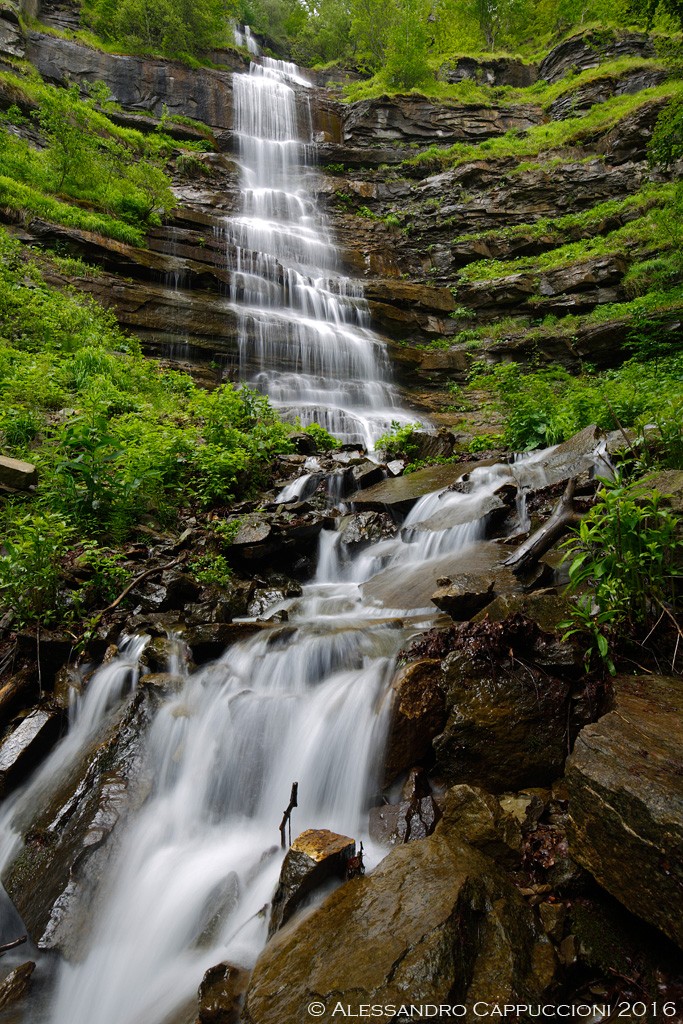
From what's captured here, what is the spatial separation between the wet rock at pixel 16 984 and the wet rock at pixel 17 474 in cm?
451

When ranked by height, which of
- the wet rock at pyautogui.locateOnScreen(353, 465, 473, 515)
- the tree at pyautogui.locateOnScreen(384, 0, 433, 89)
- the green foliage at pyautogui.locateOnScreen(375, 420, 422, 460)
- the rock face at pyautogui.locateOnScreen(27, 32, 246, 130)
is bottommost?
the wet rock at pyautogui.locateOnScreen(353, 465, 473, 515)

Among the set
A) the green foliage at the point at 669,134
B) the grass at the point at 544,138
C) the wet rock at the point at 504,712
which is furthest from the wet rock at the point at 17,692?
the grass at the point at 544,138

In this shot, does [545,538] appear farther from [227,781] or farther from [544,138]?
[544,138]

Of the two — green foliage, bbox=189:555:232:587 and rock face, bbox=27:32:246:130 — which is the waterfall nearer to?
green foliage, bbox=189:555:232:587

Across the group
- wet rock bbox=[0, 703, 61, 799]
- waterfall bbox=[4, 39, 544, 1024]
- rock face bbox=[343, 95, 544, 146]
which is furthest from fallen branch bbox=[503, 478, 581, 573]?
rock face bbox=[343, 95, 544, 146]

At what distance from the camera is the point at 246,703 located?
387 centimetres

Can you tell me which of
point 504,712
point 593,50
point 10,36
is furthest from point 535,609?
point 593,50

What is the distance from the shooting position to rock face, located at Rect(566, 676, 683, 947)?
1.72 metres

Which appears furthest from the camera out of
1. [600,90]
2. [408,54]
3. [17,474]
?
[408,54]

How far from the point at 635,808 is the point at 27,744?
3.80 m

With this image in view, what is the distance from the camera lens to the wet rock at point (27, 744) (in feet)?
11.2

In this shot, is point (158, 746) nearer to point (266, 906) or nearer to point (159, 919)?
point (159, 919)

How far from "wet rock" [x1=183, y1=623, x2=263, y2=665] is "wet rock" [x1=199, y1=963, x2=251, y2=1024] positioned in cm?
234

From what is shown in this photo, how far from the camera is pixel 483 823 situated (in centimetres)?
240
